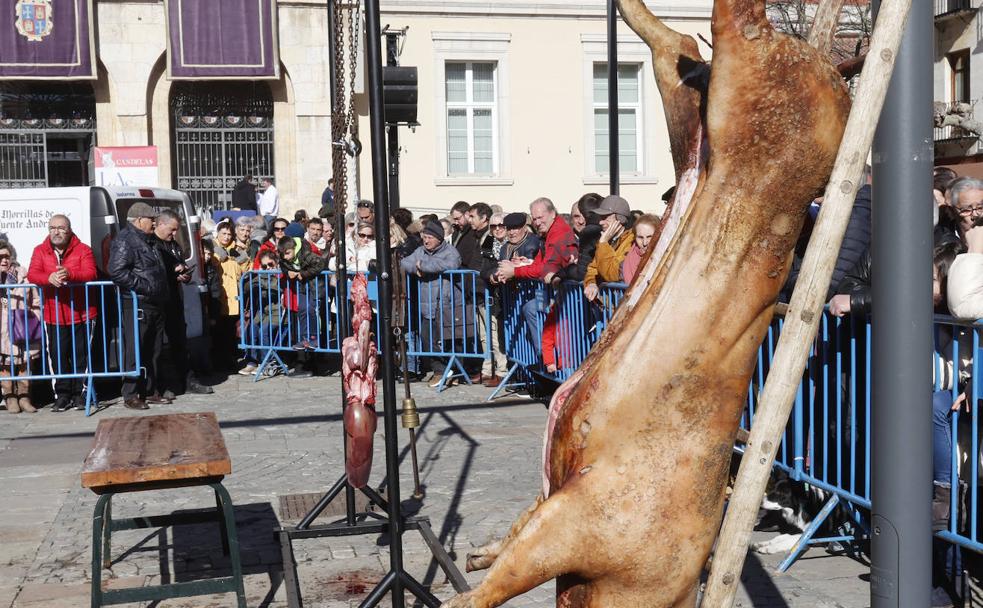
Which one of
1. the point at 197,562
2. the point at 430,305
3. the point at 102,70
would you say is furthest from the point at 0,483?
the point at 102,70

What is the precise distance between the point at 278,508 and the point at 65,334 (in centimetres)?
517

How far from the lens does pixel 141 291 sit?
11164 millimetres

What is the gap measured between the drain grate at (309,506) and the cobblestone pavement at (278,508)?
0.23ft

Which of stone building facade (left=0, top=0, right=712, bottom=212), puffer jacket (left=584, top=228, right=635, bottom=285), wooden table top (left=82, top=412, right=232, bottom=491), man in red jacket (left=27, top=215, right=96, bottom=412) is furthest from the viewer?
stone building facade (left=0, top=0, right=712, bottom=212)

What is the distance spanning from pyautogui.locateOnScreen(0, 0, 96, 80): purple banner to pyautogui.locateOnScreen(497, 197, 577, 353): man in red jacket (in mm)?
16328

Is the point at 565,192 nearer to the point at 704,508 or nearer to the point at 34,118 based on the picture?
the point at 34,118

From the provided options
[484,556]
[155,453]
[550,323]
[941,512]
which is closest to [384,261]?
[155,453]

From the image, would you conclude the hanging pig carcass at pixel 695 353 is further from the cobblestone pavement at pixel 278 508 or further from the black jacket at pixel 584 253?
the black jacket at pixel 584 253

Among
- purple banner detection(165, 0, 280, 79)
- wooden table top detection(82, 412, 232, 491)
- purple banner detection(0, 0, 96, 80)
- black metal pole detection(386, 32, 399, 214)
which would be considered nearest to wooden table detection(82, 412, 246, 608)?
wooden table top detection(82, 412, 232, 491)

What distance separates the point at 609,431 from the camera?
194 cm

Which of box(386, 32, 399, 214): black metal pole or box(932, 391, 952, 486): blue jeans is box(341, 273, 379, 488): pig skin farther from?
box(386, 32, 399, 214): black metal pole

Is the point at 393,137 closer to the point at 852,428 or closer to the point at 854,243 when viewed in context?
the point at 854,243

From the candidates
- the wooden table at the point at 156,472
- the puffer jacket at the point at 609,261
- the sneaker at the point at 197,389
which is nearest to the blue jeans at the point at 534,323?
the puffer jacket at the point at 609,261

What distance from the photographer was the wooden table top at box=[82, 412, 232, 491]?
4512 millimetres
